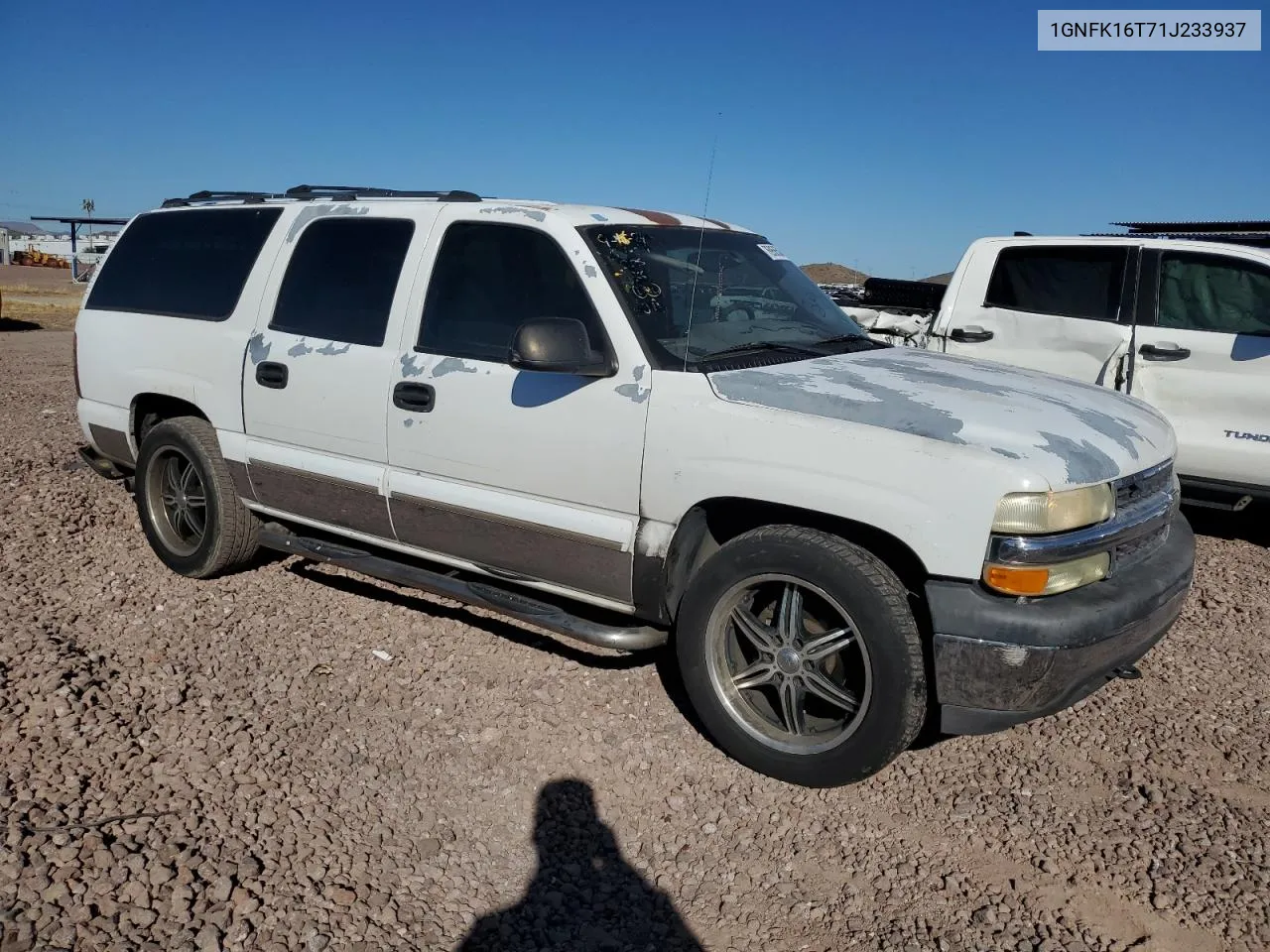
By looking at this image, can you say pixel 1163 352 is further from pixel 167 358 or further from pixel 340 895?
pixel 167 358

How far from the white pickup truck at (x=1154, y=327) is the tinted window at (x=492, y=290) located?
3857 mm

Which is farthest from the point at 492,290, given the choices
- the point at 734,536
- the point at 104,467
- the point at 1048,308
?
the point at 1048,308

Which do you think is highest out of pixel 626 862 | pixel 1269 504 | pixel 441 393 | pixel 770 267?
pixel 770 267

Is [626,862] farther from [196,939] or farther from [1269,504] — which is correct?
[1269,504]

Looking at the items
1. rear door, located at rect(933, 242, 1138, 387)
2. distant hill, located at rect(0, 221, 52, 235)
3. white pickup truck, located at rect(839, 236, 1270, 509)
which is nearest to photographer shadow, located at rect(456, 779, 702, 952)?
rear door, located at rect(933, 242, 1138, 387)

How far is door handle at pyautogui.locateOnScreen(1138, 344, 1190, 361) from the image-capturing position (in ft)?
20.1

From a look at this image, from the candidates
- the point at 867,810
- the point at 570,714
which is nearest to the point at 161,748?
the point at 570,714

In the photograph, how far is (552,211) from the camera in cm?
403

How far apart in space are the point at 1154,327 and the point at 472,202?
4429 millimetres

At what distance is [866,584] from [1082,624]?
64cm

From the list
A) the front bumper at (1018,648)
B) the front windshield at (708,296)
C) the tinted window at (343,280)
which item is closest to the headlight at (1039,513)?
the front bumper at (1018,648)

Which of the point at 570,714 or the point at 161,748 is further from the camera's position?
the point at 570,714

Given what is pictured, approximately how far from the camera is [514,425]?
3867mm

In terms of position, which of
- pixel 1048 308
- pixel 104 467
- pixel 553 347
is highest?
pixel 1048 308
